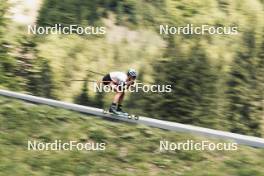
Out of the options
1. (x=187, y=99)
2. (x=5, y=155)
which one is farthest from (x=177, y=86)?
(x=5, y=155)

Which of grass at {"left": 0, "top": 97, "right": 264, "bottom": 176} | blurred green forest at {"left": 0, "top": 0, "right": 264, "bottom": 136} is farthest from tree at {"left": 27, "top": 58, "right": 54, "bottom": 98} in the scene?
grass at {"left": 0, "top": 97, "right": 264, "bottom": 176}

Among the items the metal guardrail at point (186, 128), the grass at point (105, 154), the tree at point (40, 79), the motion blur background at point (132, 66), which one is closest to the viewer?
the grass at point (105, 154)

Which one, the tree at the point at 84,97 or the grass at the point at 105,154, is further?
the tree at the point at 84,97

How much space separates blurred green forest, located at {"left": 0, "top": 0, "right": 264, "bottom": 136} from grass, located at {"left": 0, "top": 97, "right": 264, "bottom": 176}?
1725 millimetres

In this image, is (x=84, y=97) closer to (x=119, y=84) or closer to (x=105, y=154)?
→ (x=119, y=84)

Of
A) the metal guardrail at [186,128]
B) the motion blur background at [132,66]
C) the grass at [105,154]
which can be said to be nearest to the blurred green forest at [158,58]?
the motion blur background at [132,66]

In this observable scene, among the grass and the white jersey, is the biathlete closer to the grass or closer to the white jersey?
the white jersey

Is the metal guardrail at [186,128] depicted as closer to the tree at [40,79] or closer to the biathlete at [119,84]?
the biathlete at [119,84]

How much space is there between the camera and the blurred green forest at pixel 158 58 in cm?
927

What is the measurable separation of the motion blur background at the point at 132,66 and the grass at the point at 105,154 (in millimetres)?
17

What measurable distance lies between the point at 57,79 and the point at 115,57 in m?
1.27

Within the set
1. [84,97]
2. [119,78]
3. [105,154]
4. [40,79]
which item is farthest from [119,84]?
[40,79]

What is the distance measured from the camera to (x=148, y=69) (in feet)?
31.5

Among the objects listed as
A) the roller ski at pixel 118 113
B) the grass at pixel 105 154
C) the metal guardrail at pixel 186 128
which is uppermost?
the roller ski at pixel 118 113
